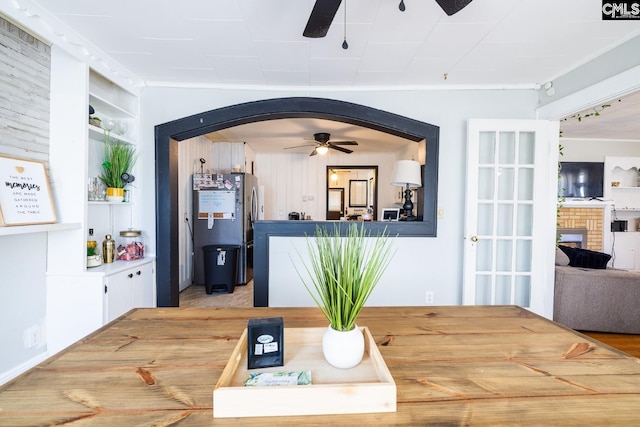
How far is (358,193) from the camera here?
7.35m

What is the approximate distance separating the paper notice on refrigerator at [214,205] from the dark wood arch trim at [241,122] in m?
1.45

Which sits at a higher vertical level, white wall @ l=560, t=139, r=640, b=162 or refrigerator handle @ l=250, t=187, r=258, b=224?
white wall @ l=560, t=139, r=640, b=162

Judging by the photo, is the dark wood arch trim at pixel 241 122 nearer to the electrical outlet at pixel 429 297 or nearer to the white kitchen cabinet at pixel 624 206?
the electrical outlet at pixel 429 297

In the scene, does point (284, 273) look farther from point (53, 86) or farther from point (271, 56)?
point (53, 86)

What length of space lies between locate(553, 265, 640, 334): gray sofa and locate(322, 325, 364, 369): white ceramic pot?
3.19 m

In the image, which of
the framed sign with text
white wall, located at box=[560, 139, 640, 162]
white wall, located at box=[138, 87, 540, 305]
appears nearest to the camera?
the framed sign with text

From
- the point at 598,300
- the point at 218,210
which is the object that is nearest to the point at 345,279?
the point at 598,300

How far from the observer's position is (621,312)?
2.99 meters

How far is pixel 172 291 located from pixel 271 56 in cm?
233

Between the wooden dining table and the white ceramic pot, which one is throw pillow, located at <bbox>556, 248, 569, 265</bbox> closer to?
the wooden dining table

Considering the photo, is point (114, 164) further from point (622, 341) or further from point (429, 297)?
point (622, 341)

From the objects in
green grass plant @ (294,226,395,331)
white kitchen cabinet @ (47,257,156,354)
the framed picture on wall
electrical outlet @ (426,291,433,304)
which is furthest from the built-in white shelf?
the framed picture on wall

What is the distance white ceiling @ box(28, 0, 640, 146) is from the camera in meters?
1.88

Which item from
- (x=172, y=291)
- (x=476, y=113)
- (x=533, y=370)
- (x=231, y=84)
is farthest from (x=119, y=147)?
(x=476, y=113)
